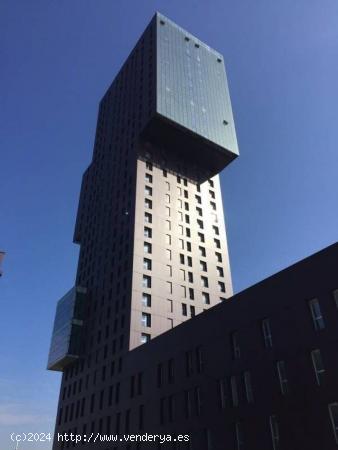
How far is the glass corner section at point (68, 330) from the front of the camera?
69125mm

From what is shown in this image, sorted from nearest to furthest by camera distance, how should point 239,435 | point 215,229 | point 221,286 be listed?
point 239,435, point 221,286, point 215,229

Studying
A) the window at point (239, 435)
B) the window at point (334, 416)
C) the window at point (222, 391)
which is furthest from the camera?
the window at point (222, 391)

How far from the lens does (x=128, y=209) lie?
71.9 meters

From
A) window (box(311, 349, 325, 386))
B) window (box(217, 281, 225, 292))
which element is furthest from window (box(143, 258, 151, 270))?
window (box(311, 349, 325, 386))

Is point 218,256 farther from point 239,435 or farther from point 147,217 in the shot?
point 239,435

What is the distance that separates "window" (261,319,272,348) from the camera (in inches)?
1335

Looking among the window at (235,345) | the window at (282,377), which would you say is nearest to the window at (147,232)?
the window at (235,345)

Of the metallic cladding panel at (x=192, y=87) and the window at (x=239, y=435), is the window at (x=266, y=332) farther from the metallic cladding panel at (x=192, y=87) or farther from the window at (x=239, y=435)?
the metallic cladding panel at (x=192, y=87)

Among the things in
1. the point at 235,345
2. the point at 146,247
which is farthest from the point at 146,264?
the point at 235,345

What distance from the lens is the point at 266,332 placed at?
3472cm

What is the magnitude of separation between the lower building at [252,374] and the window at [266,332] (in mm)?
83

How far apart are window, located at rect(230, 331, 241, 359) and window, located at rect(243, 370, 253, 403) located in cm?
185

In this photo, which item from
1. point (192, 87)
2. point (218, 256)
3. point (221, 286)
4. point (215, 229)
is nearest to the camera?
point (221, 286)

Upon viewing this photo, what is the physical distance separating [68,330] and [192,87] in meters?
56.5
